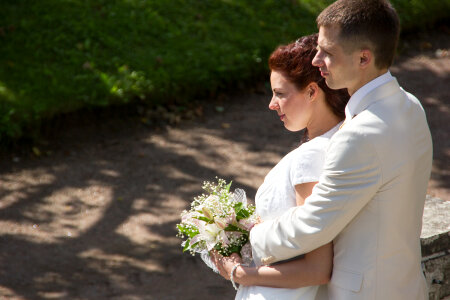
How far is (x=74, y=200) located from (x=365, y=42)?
515 cm

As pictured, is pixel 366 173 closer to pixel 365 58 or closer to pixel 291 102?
pixel 365 58

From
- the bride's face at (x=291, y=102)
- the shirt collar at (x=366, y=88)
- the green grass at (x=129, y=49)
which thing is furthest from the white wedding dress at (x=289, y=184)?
the green grass at (x=129, y=49)

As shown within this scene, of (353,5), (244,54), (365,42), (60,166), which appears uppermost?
(244,54)

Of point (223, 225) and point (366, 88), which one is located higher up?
point (366, 88)

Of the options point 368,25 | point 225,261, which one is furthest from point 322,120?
point 225,261

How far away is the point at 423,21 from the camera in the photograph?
1016 centimetres

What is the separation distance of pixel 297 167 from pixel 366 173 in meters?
0.33

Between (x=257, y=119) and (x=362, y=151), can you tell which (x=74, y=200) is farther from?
(x=362, y=151)

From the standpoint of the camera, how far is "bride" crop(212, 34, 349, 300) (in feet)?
7.41

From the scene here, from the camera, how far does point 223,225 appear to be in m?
2.59

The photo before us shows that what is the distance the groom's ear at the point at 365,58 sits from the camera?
2021 millimetres

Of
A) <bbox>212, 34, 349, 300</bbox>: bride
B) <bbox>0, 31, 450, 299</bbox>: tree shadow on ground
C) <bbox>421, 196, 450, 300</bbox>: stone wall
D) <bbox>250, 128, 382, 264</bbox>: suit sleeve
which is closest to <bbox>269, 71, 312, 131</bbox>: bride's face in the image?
<bbox>212, 34, 349, 300</bbox>: bride

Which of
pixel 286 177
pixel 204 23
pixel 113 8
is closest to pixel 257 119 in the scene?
pixel 204 23

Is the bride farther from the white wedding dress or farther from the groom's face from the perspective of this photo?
the groom's face
